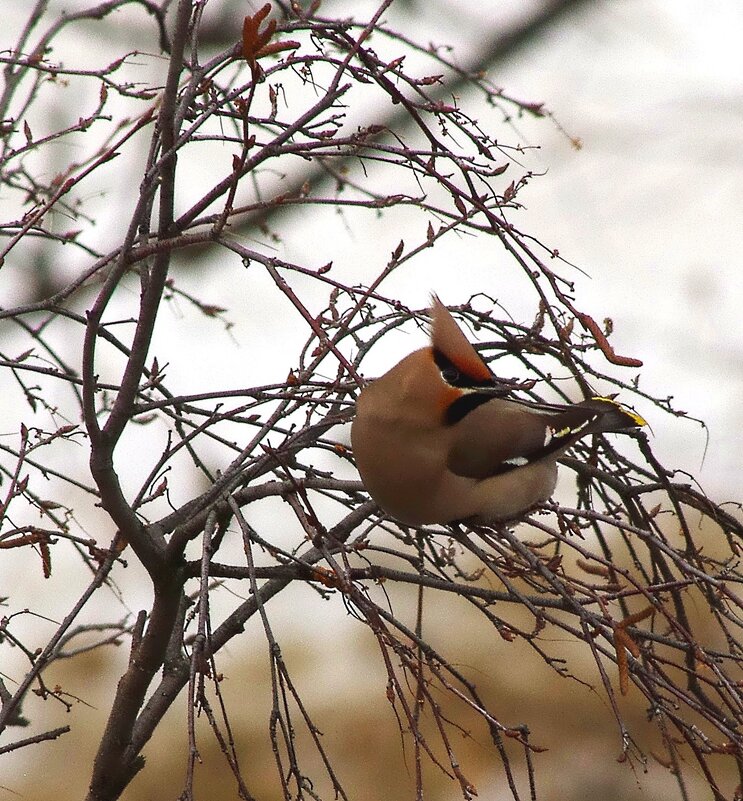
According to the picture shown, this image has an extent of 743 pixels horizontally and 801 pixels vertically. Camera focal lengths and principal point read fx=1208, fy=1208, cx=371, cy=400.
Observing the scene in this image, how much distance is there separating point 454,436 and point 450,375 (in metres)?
0.17

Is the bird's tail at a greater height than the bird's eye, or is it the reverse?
the bird's eye

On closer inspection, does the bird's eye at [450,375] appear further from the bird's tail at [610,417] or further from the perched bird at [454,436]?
the bird's tail at [610,417]

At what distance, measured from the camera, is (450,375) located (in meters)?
2.61

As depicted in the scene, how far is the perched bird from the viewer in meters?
2.49

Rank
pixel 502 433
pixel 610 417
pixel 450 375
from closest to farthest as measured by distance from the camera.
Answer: pixel 610 417
pixel 450 375
pixel 502 433

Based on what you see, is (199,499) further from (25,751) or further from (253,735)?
(25,751)

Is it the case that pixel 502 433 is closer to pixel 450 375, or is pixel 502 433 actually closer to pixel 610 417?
pixel 450 375

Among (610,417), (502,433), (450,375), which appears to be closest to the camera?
(610,417)

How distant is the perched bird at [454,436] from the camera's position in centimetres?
249

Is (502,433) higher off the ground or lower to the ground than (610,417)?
higher

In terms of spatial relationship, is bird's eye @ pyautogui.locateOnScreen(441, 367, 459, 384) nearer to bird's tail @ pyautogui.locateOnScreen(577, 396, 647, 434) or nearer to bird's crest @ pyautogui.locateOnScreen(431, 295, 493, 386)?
bird's crest @ pyautogui.locateOnScreen(431, 295, 493, 386)

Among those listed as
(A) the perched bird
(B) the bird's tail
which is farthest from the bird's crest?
(B) the bird's tail

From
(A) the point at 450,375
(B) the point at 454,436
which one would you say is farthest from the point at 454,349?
(B) the point at 454,436

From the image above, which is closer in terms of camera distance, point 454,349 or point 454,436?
point 454,349
